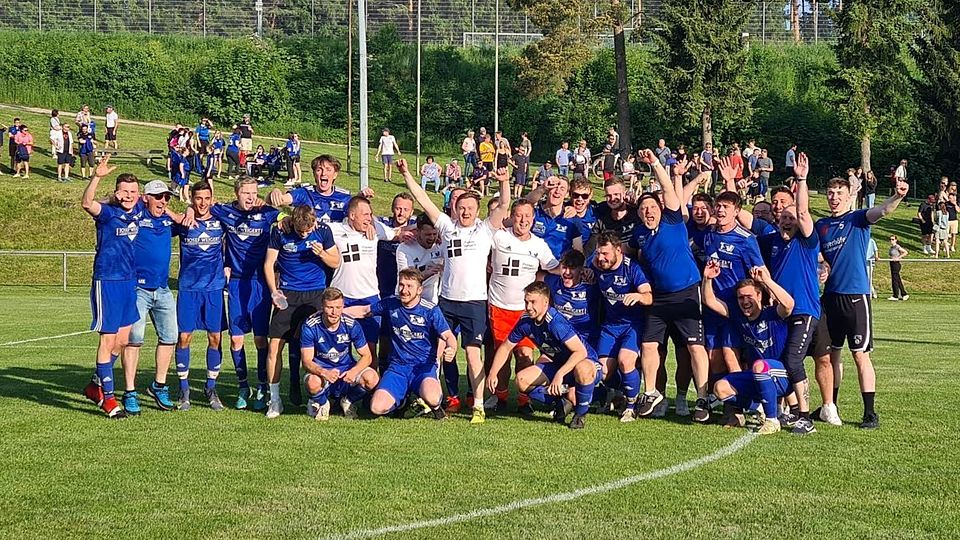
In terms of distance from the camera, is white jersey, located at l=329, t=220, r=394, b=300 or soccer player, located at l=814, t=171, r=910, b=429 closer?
soccer player, located at l=814, t=171, r=910, b=429

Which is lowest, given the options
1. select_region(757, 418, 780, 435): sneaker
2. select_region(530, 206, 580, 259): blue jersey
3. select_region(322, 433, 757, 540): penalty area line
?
select_region(322, 433, 757, 540): penalty area line

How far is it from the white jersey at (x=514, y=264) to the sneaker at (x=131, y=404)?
3367 millimetres

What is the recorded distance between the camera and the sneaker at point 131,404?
1036cm

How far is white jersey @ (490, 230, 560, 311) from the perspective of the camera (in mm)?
10648

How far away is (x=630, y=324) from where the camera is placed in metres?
10.5

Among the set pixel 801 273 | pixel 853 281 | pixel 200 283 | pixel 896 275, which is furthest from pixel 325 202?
pixel 896 275

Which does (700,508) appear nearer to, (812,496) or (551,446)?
(812,496)

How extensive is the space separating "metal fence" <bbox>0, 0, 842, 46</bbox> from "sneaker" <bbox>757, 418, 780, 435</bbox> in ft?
169

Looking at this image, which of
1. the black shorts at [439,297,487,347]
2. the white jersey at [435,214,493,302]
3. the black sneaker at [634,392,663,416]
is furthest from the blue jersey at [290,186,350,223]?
the black sneaker at [634,392,663,416]

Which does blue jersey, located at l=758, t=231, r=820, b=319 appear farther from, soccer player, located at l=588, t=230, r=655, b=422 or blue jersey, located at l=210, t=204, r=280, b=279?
blue jersey, located at l=210, t=204, r=280, b=279

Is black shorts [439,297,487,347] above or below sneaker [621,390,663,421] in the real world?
above

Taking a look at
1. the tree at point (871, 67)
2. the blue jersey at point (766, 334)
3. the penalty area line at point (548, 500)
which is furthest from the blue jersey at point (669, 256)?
the tree at point (871, 67)

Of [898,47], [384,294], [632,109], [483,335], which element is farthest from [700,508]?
[632,109]

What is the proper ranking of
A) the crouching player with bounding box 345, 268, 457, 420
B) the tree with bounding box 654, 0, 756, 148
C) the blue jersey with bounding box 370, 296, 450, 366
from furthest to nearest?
the tree with bounding box 654, 0, 756, 148, the blue jersey with bounding box 370, 296, 450, 366, the crouching player with bounding box 345, 268, 457, 420
